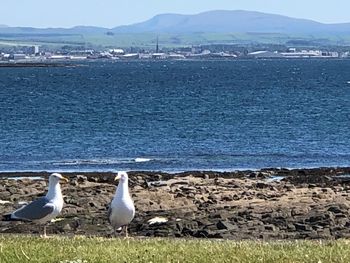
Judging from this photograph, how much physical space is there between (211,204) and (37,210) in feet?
30.4

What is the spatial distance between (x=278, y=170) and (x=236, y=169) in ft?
7.74

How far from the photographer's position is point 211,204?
24.0m

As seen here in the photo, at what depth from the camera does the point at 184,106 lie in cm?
8212

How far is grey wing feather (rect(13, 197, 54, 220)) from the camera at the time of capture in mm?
15195

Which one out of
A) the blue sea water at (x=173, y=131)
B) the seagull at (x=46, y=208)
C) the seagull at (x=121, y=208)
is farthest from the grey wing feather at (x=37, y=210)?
the blue sea water at (x=173, y=131)

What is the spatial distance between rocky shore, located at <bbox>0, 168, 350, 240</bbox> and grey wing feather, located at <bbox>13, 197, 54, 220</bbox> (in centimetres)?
309

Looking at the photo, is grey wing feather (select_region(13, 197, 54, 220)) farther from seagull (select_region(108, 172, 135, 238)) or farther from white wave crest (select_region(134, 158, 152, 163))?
white wave crest (select_region(134, 158, 152, 163))

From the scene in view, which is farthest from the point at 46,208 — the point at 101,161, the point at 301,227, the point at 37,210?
the point at 101,161

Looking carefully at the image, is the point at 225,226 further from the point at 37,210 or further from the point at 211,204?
the point at 37,210

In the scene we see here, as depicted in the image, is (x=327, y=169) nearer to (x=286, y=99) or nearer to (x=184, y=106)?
(x=184, y=106)

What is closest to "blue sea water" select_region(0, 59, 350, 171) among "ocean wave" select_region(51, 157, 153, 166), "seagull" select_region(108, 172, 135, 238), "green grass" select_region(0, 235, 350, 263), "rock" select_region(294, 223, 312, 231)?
"ocean wave" select_region(51, 157, 153, 166)

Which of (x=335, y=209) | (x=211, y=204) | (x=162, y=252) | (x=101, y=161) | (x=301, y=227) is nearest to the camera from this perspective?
(x=162, y=252)

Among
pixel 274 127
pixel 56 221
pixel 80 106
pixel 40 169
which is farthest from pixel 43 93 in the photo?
pixel 56 221

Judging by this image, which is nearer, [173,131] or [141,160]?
[141,160]
